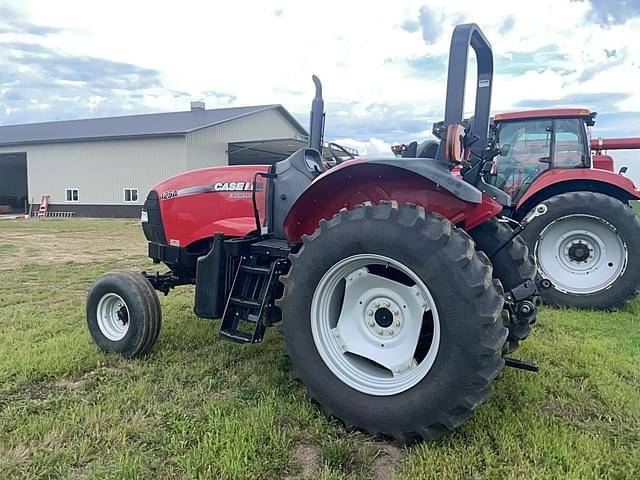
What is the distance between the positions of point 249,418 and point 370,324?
821 millimetres

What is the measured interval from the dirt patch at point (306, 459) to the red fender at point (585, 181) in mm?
4646

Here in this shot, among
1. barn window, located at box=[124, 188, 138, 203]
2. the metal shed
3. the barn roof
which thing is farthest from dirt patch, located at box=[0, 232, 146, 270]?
the barn roof

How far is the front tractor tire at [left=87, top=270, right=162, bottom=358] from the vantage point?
362cm

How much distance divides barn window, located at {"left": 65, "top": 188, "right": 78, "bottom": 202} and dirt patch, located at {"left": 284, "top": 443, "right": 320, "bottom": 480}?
25.8 meters

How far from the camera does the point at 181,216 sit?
3957mm

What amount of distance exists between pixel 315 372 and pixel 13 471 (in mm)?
1454

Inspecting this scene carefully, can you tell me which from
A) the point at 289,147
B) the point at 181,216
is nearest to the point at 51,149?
the point at 289,147

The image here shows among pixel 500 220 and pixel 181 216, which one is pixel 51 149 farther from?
pixel 500 220

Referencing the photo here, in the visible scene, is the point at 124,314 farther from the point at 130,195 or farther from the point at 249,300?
the point at 130,195

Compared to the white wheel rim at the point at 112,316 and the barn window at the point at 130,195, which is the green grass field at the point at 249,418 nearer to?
the white wheel rim at the point at 112,316

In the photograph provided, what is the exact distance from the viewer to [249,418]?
2678 millimetres

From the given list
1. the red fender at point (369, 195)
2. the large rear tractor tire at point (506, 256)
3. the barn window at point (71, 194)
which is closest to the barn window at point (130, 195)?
the barn window at point (71, 194)

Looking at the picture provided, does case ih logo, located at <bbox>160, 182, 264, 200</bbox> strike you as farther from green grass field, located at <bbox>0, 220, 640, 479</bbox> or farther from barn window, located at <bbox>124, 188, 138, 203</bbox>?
barn window, located at <bbox>124, 188, 138, 203</bbox>

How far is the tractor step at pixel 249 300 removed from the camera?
10.1 ft
